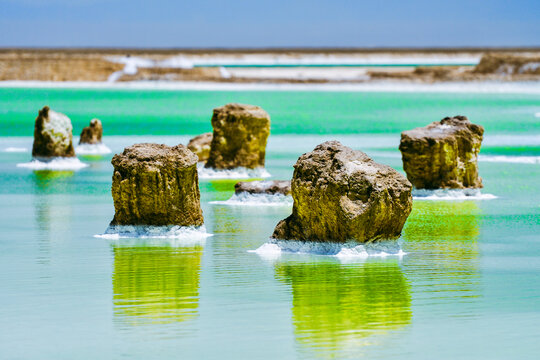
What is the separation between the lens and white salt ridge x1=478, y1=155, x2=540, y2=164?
2581 centimetres

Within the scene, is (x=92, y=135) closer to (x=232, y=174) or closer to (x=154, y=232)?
(x=232, y=174)

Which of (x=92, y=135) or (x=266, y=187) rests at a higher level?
(x=92, y=135)

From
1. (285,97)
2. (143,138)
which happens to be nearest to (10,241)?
(143,138)

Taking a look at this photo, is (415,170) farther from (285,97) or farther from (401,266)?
(285,97)

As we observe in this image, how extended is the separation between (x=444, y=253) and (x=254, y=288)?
8.71ft

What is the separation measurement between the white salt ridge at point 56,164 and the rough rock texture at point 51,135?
12cm

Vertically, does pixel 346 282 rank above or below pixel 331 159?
below

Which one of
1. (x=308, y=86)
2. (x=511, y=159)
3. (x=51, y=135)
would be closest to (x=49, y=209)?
(x=51, y=135)

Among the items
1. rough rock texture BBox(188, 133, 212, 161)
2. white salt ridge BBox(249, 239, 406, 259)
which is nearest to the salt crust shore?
rough rock texture BBox(188, 133, 212, 161)

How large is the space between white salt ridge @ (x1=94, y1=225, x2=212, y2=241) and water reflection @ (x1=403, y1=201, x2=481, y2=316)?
228cm

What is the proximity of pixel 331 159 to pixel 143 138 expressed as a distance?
86.6ft

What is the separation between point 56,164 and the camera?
22469mm

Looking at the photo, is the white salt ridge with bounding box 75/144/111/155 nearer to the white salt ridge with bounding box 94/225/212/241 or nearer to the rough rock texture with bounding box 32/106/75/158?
the rough rock texture with bounding box 32/106/75/158

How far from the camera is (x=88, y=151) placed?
91.3 feet
